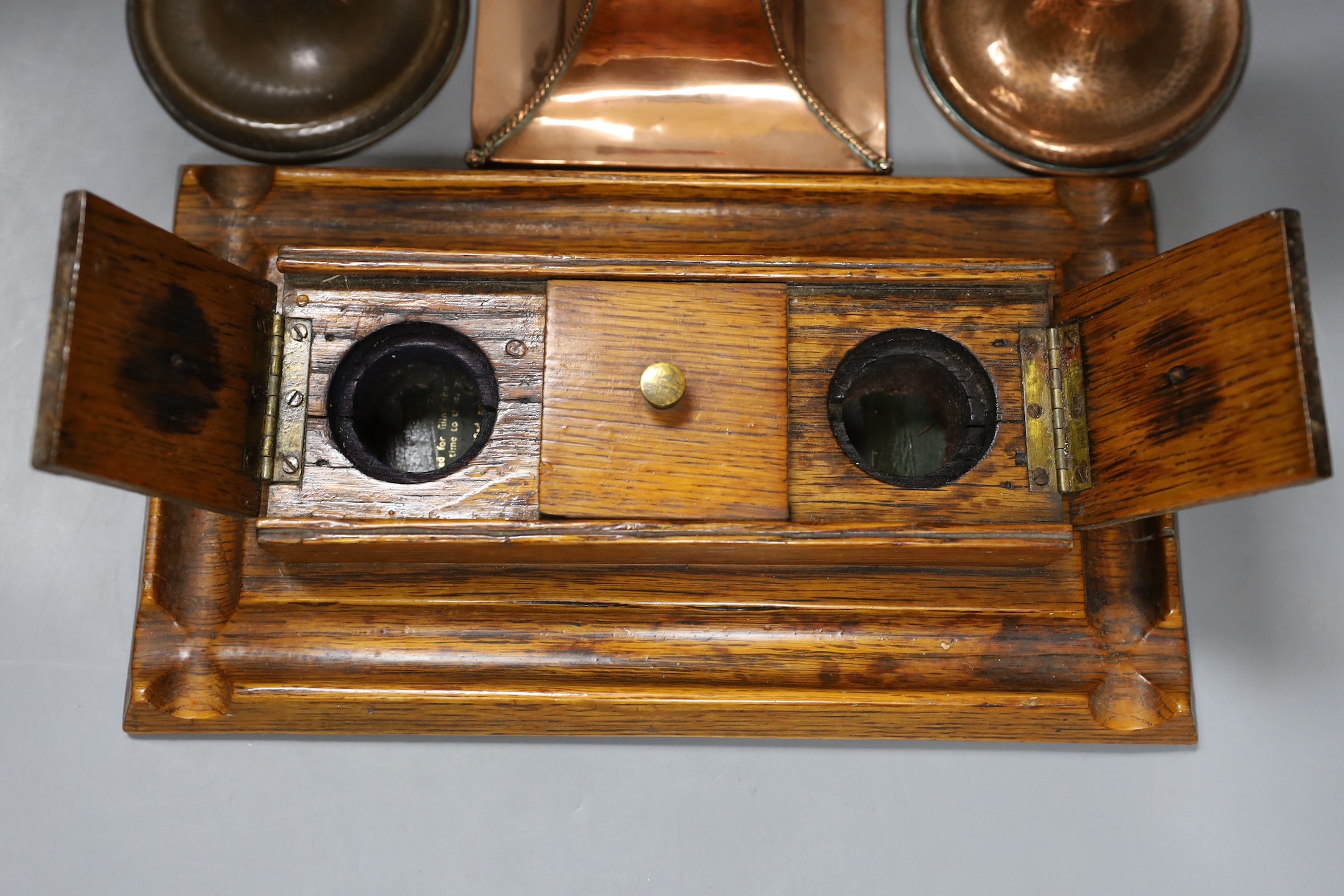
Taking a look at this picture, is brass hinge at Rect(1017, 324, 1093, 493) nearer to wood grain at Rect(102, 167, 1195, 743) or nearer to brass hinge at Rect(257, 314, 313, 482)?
wood grain at Rect(102, 167, 1195, 743)

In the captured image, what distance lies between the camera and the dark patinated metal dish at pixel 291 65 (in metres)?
1.48

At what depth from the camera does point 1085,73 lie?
152cm

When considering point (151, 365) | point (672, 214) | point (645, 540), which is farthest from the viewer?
point (672, 214)

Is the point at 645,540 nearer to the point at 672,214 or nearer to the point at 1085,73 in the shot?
the point at 672,214

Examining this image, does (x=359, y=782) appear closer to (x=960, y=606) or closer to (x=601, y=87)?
(x=960, y=606)

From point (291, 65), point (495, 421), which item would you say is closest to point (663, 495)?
point (495, 421)

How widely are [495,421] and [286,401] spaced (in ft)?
0.90

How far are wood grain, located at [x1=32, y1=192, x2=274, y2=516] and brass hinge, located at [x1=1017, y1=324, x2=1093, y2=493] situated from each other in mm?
1018

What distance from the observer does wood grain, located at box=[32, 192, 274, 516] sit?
101cm

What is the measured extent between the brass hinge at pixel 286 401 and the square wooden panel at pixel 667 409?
32 cm

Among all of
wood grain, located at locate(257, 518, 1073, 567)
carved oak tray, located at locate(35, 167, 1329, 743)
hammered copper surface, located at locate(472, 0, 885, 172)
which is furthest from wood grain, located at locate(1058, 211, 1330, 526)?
hammered copper surface, located at locate(472, 0, 885, 172)

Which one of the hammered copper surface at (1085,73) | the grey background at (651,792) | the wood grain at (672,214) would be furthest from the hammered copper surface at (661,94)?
the grey background at (651,792)

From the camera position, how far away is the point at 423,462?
1.52m

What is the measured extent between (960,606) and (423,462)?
84 centimetres
